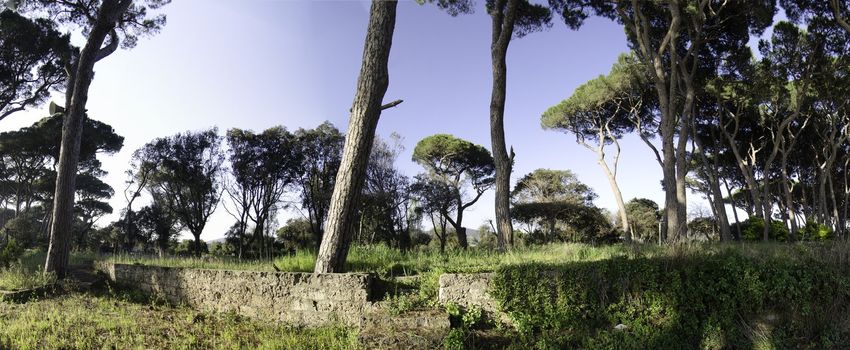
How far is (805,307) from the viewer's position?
4680mm

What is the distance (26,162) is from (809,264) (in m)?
30.0

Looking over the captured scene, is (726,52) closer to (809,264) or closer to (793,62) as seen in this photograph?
(793,62)

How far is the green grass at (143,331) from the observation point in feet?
15.5

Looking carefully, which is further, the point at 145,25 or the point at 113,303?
the point at 145,25

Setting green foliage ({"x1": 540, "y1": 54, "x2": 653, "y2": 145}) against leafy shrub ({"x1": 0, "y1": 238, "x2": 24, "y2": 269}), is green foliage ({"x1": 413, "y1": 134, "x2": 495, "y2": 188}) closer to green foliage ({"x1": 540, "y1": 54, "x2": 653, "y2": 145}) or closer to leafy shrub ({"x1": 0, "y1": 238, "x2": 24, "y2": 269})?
green foliage ({"x1": 540, "y1": 54, "x2": 653, "y2": 145})

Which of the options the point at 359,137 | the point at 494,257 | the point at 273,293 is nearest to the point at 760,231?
the point at 494,257

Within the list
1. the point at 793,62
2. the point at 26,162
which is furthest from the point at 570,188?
the point at 26,162

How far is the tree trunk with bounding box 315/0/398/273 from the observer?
600cm

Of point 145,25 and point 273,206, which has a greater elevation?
point 145,25

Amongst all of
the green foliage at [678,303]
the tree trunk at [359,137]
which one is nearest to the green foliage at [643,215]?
the green foliage at [678,303]

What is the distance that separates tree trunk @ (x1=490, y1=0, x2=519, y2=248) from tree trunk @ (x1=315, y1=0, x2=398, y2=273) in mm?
3393

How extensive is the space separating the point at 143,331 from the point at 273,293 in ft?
4.86

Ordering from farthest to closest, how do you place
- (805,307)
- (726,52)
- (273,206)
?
(273,206), (726,52), (805,307)

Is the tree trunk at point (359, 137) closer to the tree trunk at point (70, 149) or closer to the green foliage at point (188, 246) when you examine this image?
the tree trunk at point (70, 149)
